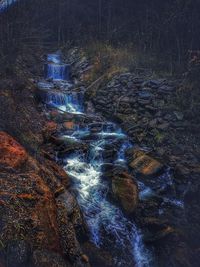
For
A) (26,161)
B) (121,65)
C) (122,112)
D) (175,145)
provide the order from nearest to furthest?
(26,161) → (175,145) → (122,112) → (121,65)

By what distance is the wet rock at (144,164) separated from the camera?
8.10 m

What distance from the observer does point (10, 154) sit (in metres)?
5.00

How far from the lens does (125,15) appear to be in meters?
16.4

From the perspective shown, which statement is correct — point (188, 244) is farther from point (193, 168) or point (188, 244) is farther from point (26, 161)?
point (26, 161)

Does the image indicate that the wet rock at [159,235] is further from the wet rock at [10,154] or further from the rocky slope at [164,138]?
the wet rock at [10,154]

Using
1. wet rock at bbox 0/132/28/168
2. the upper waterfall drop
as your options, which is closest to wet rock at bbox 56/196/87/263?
wet rock at bbox 0/132/28/168

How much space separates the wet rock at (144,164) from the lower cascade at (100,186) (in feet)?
0.87

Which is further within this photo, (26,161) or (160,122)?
(160,122)

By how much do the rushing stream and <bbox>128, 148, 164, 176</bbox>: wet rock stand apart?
0.26m

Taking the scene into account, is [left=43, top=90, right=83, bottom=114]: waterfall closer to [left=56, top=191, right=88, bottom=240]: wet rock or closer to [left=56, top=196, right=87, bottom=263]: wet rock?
[left=56, top=191, right=88, bottom=240]: wet rock

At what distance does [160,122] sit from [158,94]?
1414mm

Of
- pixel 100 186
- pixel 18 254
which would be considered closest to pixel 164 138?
pixel 100 186

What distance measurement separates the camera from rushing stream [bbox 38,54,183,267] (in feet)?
19.6

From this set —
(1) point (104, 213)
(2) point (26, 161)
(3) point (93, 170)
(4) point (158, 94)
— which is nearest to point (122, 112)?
(4) point (158, 94)
